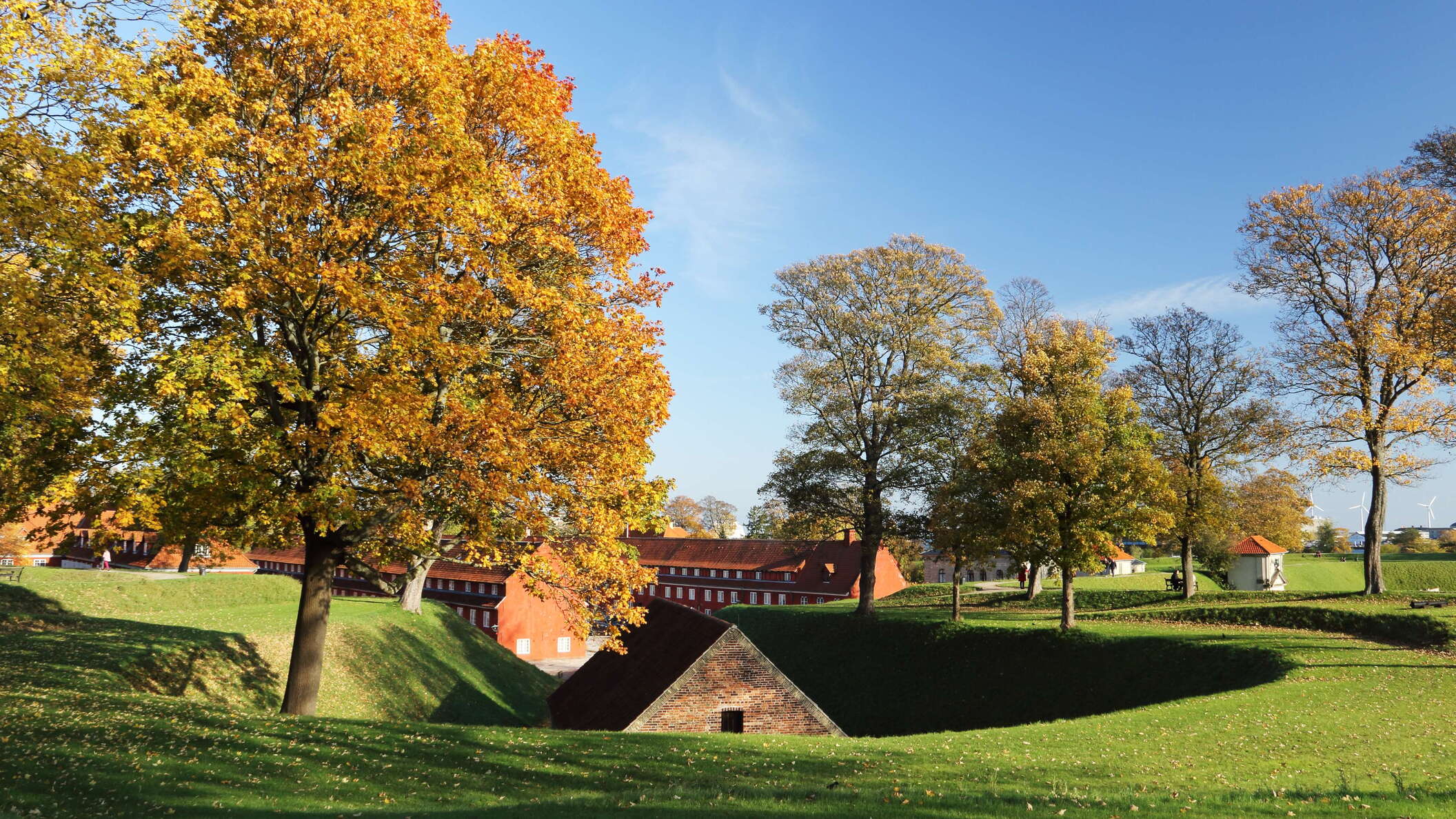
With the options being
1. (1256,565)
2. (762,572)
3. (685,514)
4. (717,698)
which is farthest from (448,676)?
(685,514)

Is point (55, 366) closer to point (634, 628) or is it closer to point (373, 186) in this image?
point (373, 186)

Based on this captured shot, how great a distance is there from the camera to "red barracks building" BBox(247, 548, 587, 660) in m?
67.8

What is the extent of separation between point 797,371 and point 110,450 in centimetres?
3310

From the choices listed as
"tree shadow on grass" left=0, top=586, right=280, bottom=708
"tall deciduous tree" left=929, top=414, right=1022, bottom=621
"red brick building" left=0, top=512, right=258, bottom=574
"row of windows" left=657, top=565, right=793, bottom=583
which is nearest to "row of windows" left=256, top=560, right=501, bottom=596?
"red brick building" left=0, top=512, right=258, bottom=574

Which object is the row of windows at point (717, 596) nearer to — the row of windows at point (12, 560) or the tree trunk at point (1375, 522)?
the tree trunk at point (1375, 522)

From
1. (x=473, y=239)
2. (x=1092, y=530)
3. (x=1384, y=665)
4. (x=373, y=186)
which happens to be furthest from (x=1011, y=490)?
(x=373, y=186)

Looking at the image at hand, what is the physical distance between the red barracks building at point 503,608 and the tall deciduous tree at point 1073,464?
42.0 meters

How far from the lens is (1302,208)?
38.8 meters

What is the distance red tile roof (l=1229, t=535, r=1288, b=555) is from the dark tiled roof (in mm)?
53461

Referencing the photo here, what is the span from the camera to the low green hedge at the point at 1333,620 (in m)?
29.1

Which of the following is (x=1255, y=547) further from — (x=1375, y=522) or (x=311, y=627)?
(x=311, y=627)

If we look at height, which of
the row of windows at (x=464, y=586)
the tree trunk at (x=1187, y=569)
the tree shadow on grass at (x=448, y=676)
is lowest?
the tree shadow on grass at (x=448, y=676)

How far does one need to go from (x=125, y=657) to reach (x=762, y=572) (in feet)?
208

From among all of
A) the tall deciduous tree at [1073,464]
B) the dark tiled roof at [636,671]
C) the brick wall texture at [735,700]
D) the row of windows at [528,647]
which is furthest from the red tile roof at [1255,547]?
the row of windows at [528,647]
